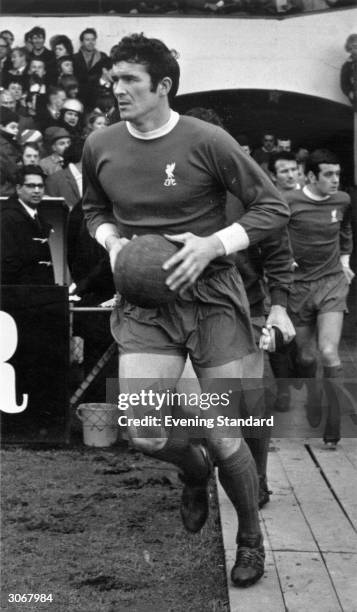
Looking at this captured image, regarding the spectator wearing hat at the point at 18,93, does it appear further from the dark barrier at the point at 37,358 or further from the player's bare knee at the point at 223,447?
the player's bare knee at the point at 223,447

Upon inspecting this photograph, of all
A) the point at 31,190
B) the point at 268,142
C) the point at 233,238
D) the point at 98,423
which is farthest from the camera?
the point at 268,142

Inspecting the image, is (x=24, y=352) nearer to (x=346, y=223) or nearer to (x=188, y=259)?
(x=346, y=223)

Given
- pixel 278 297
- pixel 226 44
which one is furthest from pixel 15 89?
pixel 278 297

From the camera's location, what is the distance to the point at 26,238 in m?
7.48

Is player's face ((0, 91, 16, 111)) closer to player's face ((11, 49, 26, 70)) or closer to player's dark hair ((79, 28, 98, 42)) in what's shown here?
player's face ((11, 49, 26, 70))

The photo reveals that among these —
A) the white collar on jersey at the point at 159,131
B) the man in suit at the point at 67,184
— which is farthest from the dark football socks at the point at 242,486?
the man in suit at the point at 67,184

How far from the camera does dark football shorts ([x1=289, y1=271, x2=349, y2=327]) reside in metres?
7.37

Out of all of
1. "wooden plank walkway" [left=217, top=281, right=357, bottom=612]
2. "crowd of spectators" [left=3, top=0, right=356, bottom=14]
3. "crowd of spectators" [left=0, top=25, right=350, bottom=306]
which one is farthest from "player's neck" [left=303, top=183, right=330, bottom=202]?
"crowd of spectators" [left=3, top=0, right=356, bottom=14]

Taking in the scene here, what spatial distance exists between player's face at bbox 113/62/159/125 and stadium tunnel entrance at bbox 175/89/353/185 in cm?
621

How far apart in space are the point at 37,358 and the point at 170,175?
3.35 metres

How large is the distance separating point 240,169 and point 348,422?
4.08 m

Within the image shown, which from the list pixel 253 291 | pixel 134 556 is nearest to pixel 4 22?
pixel 253 291

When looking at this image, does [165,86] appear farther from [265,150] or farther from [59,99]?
[59,99]

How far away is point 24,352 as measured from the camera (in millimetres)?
7219
